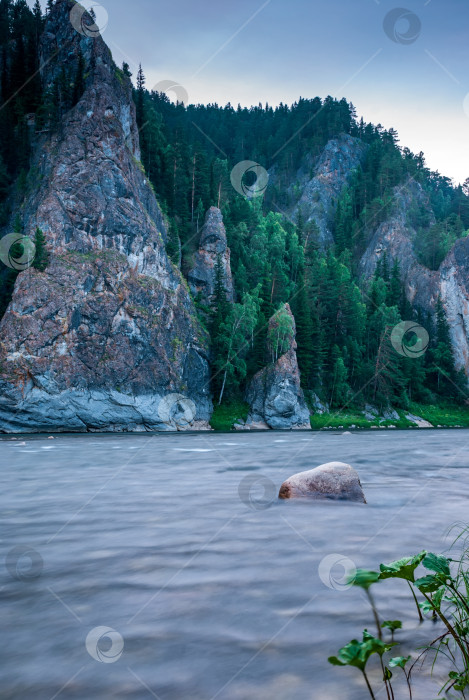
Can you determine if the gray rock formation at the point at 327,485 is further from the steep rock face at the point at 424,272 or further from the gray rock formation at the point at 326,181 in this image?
the gray rock formation at the point at 326,181

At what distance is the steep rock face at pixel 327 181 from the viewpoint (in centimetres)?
11856

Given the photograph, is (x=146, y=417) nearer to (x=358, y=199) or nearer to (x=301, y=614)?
(x=301, y=614)

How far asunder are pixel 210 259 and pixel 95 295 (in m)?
24.3

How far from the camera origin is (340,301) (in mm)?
80375

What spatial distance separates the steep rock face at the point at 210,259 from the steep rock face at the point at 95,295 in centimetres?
808

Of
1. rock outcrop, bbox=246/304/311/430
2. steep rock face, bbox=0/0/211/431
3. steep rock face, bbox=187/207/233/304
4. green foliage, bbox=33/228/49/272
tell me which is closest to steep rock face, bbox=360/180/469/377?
steep rock face, bbox=187/207/233/304

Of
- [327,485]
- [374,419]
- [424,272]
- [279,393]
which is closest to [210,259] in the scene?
[279,393]

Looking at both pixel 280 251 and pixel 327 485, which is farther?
pixel 280 251

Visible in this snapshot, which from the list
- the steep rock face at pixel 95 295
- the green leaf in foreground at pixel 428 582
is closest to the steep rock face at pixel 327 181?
the steep rock face at pixel 95 295

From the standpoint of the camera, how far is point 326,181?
124500 millimetres

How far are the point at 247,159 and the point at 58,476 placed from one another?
13576 centimetres

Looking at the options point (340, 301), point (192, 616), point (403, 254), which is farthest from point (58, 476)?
point (403, 254)

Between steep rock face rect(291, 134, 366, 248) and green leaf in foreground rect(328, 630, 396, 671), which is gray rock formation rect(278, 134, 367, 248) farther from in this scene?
green leaf in foreground rect(328, 630, 396, 671)

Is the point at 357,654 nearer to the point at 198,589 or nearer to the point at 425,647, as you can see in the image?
the point at 425,647
